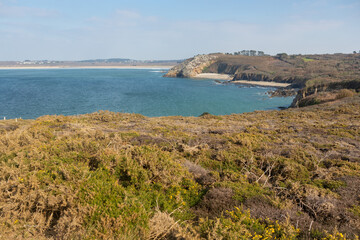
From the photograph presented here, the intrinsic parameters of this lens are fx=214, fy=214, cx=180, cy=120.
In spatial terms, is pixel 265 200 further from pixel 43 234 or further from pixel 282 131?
pixel 282 131

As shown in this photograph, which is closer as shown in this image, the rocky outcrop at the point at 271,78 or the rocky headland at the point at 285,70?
the rocky headland at the point at 285,70

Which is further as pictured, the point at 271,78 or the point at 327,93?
the point at 271,78

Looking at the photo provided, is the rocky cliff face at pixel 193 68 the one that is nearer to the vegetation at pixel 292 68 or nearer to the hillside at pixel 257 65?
the hillside at pixel 257 65

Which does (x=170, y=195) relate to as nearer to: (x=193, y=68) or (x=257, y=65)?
(x=257, y=65)

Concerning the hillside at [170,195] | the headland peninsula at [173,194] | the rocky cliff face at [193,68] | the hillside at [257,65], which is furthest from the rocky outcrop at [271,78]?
the hillside at [170,195]

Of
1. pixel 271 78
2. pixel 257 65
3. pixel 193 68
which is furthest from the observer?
pixel 193 68

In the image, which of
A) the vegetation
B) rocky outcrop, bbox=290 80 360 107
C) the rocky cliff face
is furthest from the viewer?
the rocky cliff face

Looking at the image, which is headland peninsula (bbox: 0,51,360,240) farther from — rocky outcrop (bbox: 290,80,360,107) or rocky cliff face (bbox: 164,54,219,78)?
rocky cliff face (bbox: 164,54,219,78)

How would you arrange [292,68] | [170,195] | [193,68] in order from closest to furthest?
[170,195] → [292,68] → [193,68]

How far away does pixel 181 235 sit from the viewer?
3.95 metres

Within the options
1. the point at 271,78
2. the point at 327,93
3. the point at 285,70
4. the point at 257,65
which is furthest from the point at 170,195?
the point at 257,65

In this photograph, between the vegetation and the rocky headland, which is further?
the vegetation

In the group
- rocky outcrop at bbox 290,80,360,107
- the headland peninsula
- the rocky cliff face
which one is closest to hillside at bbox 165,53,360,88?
the rocky cliff face

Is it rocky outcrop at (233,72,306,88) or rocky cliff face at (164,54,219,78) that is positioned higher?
rocky cliff face at (164,54,219,78)
